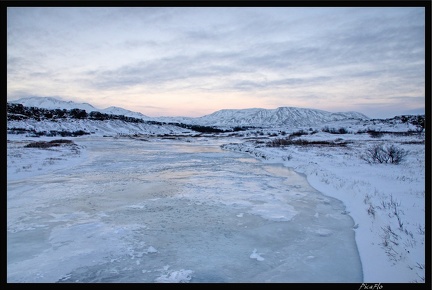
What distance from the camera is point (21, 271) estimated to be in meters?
4.43

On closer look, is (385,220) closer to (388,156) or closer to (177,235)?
(177,235)

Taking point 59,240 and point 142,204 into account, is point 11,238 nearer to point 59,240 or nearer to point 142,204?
point 59,240

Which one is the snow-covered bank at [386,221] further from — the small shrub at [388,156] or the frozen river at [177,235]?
the small shrub at [388,156]

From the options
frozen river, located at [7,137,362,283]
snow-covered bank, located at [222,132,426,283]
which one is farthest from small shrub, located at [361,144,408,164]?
frozen river, located at [7,137,362,283]

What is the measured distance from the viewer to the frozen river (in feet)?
14.7

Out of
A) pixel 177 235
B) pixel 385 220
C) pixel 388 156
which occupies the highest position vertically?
pixel 388 156

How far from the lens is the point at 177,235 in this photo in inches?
236

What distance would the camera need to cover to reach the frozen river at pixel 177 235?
447cm

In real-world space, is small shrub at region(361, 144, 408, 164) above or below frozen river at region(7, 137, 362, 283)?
above

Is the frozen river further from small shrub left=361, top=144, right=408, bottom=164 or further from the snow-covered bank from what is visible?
small shrub left=361, top=144, right=408, bottom=164

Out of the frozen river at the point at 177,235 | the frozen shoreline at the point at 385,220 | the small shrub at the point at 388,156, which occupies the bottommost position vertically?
the frozen river at the point at 177,235

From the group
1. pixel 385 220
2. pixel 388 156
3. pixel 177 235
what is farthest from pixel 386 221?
pixel 388 156

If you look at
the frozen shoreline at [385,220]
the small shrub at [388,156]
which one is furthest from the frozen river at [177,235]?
A: the small shrub at [388,156]
